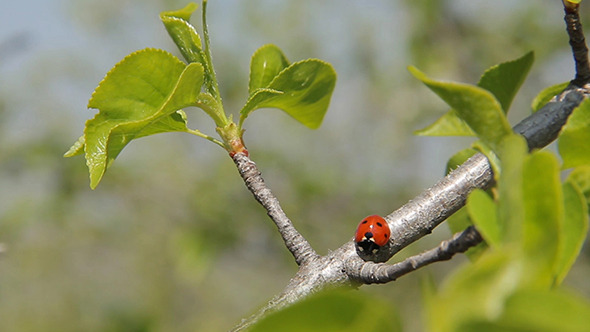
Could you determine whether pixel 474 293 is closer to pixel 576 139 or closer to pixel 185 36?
pixel 576 139

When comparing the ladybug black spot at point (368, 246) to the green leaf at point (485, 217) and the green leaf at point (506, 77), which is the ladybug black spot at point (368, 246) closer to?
the green leaf at point (506, 77)

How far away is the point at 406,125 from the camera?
25.7 feet

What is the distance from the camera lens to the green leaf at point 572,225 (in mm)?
697

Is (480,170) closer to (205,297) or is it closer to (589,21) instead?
(589,21)

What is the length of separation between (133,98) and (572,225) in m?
0.88

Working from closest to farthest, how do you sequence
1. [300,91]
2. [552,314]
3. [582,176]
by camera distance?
1. [552,314]
2. [582,176]
3. [300,91]

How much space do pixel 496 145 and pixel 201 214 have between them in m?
4.50

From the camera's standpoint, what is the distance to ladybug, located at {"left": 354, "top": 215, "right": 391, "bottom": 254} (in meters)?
1.27

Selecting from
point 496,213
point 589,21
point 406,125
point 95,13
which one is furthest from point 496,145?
point 95,13

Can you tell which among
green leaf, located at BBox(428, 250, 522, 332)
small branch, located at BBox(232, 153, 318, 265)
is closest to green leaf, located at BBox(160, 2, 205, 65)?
small branch, located at BBox(232, 153, 318, 265)

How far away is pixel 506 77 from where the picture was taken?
130 centimetres

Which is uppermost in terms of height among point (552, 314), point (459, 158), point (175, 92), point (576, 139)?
point (175, 92)

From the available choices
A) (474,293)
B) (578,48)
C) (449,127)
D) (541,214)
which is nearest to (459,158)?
(449,127)

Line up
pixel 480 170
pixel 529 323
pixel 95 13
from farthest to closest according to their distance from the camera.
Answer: pixel 95 13 < pixel 480 170 < pixel 529 323
